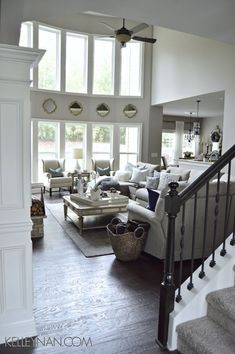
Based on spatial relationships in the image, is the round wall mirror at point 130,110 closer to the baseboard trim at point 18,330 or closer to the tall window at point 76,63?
the tall window at point 76,63

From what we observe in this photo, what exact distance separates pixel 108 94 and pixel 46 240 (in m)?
6.53

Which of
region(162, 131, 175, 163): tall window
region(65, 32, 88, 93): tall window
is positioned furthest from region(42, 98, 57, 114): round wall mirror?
region(162, 131, 175, 163): tall window

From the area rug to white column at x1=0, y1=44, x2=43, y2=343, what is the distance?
173cm

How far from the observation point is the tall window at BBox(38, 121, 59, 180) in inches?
369

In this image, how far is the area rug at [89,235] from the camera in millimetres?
4238

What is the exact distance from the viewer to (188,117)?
45.9 ft

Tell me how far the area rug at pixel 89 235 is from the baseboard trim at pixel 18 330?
5.55 feet

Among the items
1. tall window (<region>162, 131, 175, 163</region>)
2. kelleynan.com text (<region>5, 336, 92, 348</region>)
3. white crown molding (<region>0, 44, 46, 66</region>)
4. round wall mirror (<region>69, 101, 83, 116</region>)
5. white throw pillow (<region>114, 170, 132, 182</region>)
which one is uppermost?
round wall mirror (<region>69, 101, 83, 116</region>)

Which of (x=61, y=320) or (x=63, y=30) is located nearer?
(x=61, y=320)

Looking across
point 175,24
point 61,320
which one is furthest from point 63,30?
point 61,320

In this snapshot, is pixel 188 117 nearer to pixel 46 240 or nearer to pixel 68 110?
pixel 68 110

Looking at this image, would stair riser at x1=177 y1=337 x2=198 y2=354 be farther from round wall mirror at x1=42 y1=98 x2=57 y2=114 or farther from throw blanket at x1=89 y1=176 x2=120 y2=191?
round wall mirror at x1=42 y1=98 x2=57 y2=114

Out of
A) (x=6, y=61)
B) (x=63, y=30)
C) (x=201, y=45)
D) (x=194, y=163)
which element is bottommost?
(x=194, y=163)

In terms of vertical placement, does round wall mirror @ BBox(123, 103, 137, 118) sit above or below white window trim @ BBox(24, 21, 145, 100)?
below
